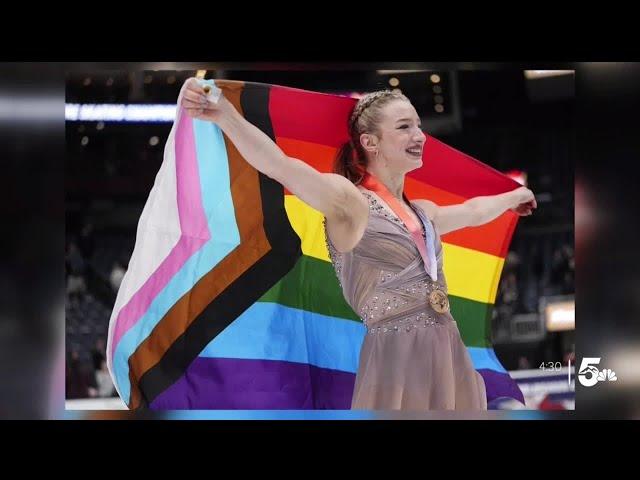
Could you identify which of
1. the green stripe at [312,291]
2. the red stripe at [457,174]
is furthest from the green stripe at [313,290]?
the red stripe at [457,174]

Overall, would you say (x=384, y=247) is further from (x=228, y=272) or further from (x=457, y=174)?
(x=228, y=272)

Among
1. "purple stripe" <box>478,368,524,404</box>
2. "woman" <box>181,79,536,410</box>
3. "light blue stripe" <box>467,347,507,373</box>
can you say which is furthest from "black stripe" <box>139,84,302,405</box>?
"purple stripe" <box>478,368,524,404</box>

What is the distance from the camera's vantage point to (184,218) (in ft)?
17.4

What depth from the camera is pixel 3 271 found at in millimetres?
5512

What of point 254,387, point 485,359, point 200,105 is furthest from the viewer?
point 485,359

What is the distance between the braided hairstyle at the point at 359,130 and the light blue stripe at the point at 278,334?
73cm

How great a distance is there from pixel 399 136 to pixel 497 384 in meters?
1.36

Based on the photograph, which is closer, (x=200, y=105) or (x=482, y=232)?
(x=200, y=105)

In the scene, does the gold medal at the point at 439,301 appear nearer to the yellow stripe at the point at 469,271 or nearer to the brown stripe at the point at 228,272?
the yellow stripe at the point at 469,271

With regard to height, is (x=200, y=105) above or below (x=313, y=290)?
above

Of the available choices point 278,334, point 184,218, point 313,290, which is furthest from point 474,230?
point 184,218

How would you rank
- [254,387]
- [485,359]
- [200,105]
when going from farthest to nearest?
[485,359] < [254,387] < [200,105]

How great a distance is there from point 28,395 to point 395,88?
244 cm
